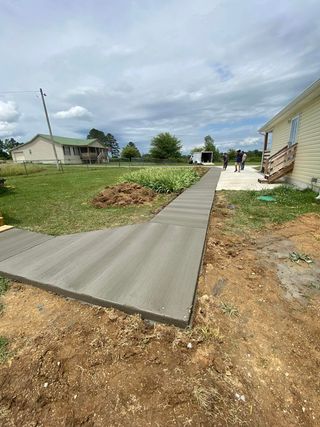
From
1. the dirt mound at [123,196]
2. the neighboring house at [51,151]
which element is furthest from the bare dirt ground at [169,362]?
the neighboring house at [51,151]

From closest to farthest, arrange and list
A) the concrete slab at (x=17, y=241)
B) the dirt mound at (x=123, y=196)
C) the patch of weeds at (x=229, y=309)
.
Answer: the patch of weeds at (x=229, y=309)
the concrete slab at (x=17, y=241)
the dirt mound at (x=123, y=196)

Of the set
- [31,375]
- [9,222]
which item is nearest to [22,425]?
[31,375]

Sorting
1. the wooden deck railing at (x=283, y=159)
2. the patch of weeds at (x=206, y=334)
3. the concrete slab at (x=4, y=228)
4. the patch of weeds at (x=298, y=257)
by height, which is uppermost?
the wooden deck railing at (x=283, y=159)

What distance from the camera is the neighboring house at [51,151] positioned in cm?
3384

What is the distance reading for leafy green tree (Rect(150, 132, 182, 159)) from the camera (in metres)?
43.6

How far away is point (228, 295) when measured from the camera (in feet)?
7.54

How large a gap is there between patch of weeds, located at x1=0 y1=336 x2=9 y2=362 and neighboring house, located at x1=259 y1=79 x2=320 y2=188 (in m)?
8.53

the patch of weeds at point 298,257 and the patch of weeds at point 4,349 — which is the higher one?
the patch of weeds at point 4,349

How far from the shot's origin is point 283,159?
9.67 metres

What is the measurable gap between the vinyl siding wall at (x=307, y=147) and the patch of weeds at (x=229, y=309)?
22.8ft

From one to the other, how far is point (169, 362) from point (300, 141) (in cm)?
999

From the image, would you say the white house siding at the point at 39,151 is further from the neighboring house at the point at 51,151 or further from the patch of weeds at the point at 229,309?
the patch of weeds at the point at 229,309

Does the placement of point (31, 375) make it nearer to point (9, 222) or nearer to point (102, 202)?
point (9, 222)

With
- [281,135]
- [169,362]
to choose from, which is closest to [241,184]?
[281,135]
